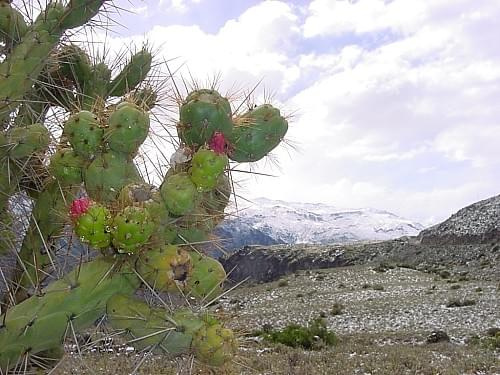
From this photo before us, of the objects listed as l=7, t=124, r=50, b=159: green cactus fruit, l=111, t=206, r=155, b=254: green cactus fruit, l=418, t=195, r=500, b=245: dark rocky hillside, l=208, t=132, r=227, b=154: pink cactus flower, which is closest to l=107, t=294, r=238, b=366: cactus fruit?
l=111, t=206, r=155, b=254: green cactus fruit

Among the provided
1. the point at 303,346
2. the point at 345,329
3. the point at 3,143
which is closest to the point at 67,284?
the point at 3,143

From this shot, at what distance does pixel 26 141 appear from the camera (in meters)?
2.87

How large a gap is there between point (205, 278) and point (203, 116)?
0.64 metres

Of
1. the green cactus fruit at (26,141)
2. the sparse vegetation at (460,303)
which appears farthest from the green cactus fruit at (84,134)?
the sparse vegetation at (460,303)

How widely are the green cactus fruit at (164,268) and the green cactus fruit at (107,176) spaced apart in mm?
270

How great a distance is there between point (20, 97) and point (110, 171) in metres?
0.86

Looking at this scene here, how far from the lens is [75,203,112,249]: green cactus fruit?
210 centimetres

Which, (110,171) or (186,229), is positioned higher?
(110,171)

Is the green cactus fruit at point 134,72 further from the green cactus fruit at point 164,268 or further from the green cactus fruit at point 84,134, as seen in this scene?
the green cactus fruit at point 164,268

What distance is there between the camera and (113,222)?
2.13 metres

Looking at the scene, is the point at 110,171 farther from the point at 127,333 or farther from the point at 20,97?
the point at 20,97

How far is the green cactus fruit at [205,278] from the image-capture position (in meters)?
2.35

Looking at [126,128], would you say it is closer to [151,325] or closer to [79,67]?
[151,325]

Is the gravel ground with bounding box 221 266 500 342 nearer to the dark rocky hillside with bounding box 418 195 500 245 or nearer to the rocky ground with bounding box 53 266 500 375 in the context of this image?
the rocky ground with bounding box 53 266 500 375
